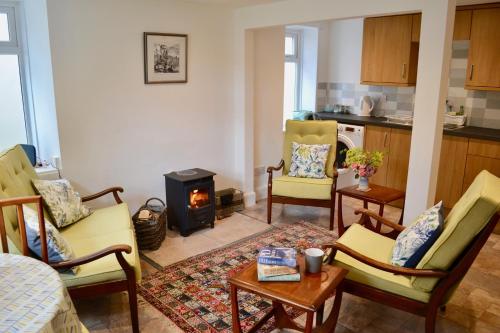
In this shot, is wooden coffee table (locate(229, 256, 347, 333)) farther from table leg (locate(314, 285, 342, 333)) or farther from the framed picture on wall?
the framed picture on wall

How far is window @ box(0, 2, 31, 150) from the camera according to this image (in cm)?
341

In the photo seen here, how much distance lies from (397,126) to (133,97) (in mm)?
2827

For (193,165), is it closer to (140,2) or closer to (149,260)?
(149,260)

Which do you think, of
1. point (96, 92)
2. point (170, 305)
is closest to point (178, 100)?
point (96, 92)

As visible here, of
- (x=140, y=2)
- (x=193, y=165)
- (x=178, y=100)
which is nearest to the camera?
(x=140, y=2)

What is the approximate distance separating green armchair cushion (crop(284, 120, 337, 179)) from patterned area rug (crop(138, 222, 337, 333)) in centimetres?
87

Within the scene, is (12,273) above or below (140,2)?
below

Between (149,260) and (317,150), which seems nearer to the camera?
(149,260)

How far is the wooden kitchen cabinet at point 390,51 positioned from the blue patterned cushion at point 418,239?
2.79 m

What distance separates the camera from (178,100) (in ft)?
13.3

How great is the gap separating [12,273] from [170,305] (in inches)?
48.9

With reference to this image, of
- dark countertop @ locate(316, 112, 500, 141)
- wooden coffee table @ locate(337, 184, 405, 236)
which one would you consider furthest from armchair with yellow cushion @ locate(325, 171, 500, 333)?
dark countertop @ locate(316, 112, 500, 141)

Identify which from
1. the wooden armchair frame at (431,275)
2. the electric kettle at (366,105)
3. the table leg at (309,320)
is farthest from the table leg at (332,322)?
the electric kettle at (366,105)

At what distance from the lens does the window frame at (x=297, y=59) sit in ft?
18.6
